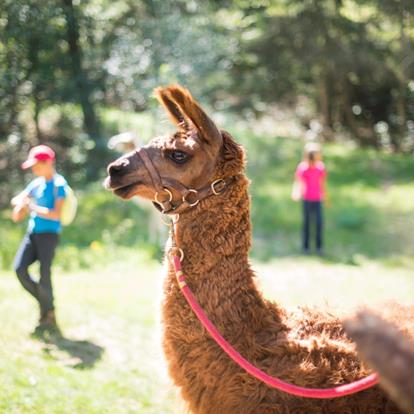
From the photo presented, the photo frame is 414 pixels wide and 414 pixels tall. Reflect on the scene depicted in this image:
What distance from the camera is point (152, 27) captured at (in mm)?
12742

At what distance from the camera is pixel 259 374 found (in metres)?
2.38

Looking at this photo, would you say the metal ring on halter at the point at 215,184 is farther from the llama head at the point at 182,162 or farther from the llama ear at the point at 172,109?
the llama ear at the point at 172,109

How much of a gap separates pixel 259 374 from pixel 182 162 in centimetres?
105

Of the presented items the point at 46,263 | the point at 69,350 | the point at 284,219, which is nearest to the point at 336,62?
the point at 284,219

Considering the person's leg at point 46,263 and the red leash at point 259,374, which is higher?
the person's leg at point 46,263

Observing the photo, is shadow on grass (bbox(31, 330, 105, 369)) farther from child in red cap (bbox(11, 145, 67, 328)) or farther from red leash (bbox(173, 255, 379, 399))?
red leash (bbox(173, 255, 379, 399))

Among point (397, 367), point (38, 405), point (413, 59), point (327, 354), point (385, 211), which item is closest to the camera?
point (397, 367)

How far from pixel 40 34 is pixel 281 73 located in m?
12.1

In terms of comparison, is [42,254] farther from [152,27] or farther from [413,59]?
[413,59]

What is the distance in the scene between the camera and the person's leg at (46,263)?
16.9ft

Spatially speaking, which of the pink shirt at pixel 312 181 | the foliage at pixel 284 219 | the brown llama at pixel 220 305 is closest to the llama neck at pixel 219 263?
the brown llama at pixel 220 305

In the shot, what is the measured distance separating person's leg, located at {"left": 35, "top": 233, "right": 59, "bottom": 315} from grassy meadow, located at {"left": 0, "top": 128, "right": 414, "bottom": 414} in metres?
0.35

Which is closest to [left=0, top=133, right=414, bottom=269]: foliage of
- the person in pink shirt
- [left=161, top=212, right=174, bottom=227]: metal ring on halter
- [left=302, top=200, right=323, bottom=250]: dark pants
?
[left=302, top=200, right=323, bottom=250]: dark pants

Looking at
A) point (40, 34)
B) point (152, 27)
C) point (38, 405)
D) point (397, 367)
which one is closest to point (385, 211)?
point (152, 27)
